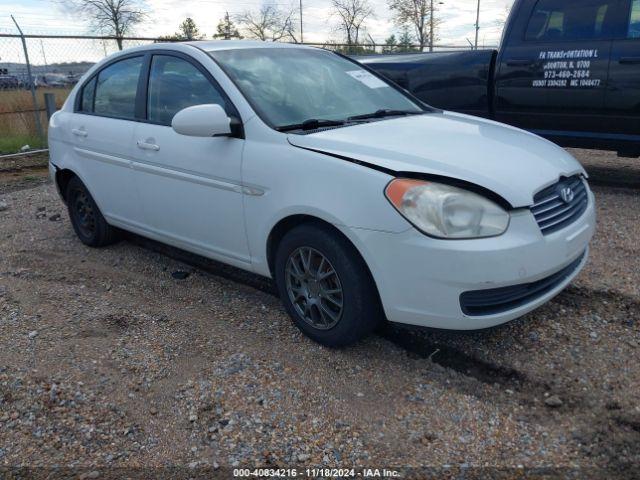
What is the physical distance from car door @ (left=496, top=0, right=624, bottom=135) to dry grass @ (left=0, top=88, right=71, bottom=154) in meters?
7.83

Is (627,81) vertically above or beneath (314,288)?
above

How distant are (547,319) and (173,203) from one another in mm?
2530

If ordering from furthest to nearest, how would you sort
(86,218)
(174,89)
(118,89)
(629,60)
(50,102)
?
(50,102)
(629,60)
(86,218)
(118,89)
(174,89)

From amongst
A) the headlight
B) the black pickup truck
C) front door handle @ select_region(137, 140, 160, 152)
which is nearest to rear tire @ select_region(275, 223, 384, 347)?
the headlight

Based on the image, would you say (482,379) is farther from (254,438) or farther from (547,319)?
(254,438)

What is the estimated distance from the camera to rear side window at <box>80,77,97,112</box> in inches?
191

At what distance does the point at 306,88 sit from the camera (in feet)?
12.2

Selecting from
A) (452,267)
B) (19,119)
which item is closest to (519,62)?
(452,267)

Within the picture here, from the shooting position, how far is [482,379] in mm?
2918

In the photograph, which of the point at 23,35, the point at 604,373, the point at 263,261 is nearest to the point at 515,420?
the point at 604,373

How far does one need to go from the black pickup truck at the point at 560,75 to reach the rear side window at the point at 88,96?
3.79 metres

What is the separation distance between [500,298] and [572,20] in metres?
4.41

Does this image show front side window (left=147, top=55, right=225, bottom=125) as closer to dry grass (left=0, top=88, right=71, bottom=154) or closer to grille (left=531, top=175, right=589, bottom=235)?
grille (left=531, top=175, right=589, bottom=235)

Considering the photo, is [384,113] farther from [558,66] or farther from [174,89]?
[558,66]
